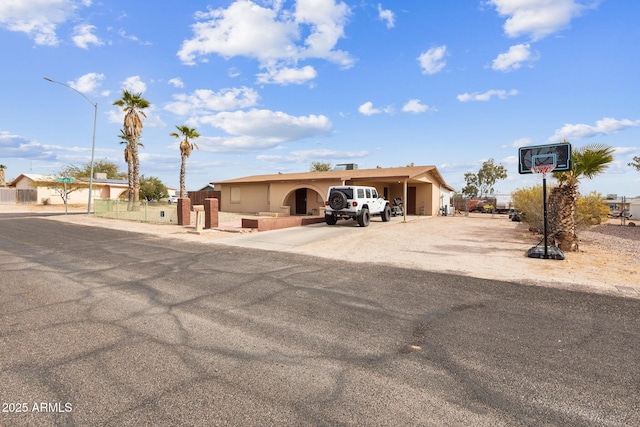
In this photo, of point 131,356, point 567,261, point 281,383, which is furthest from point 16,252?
point 567,261

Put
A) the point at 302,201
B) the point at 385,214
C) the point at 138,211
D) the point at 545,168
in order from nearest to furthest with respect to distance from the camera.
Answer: the point at 545,168 < the point at 385,214 < the point at 138,211 < the point at 302,201

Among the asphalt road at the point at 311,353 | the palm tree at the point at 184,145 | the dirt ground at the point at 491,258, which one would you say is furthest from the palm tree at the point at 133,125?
the asphalt road at the point at 311,353

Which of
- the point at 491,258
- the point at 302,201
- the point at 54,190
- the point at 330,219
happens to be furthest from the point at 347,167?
the point at 54,190

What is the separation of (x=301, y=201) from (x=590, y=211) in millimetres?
20239

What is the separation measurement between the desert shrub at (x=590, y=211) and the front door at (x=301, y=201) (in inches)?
771

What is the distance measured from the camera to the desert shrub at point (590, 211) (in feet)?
41.5

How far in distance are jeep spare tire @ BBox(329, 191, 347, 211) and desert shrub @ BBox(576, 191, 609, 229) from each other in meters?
9.60

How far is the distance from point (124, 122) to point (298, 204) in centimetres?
1697

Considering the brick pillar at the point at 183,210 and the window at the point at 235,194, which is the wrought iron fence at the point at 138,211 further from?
the window at the point at 235,194

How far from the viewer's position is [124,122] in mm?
30219

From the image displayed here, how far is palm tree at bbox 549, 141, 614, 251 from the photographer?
11.0 meters

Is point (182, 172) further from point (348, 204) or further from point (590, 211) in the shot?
point (590, 211)

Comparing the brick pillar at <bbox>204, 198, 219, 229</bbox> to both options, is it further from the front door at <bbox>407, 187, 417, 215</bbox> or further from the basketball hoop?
the front door at <bbox>407, 187, 417, 215</bbox>

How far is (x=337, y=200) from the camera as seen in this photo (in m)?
17.7
